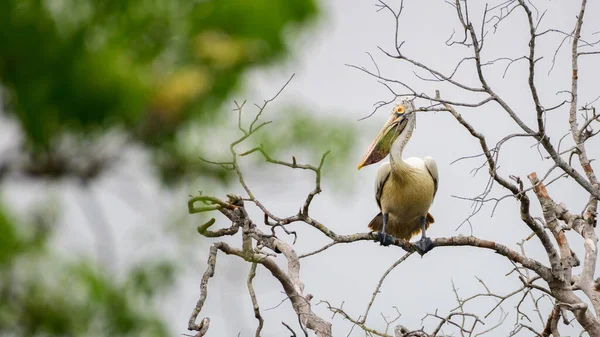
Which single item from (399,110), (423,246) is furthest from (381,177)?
(423,246)

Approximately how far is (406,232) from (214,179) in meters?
5.56

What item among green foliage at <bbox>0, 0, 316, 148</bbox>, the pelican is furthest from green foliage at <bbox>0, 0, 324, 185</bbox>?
the pelican

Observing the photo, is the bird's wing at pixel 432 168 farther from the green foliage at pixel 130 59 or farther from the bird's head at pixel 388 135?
the green foliage at pixel 130 59

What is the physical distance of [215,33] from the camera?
→ 2084 millimetres

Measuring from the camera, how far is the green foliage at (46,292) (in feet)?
7.03

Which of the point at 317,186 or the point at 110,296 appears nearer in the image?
the point at 110,296

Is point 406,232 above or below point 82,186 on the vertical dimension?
above

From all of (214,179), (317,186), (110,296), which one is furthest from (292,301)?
(110,296)

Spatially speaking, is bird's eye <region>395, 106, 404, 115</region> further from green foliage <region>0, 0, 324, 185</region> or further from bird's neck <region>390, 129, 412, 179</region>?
green foliage <region>0, 0, 324, 185</region>

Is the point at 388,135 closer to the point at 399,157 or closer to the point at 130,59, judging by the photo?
the point at 399,157

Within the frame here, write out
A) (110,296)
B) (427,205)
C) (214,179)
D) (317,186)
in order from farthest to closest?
1. (427,205)
2. (317,186)
3. (214,179)
4. (110,296)

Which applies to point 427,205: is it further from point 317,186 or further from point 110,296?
point 110,296

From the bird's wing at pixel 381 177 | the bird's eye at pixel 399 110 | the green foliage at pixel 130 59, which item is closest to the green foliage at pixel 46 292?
the green foliage at pixel 130 59

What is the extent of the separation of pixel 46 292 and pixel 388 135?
6.12 metres
